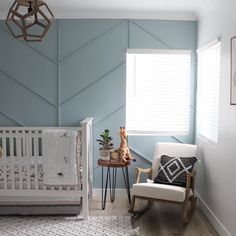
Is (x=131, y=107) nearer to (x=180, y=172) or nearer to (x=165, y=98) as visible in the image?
(x=165, y=98)

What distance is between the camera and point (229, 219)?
9.43 feet

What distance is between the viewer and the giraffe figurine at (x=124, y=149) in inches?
150

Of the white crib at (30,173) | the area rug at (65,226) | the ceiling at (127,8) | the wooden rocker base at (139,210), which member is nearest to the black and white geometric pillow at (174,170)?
the wooden rocker base at (139,210)

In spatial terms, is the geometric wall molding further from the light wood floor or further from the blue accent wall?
the light wood floor

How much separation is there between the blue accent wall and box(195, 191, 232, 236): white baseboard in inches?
50.2

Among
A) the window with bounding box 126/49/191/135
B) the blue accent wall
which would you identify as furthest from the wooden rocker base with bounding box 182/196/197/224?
the blue accent wall

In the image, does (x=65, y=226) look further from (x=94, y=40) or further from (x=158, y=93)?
(x=94, y=40)

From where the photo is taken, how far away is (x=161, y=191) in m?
3.23

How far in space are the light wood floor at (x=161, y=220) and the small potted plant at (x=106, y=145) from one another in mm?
601

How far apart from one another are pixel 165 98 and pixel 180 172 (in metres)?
1.08

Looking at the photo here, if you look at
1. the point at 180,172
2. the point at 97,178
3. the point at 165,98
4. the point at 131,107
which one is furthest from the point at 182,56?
the point at 97,178

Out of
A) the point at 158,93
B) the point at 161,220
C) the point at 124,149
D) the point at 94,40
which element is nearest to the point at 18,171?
the point at 124,149

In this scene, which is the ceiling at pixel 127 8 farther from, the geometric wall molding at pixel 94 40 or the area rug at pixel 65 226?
the area rug at pixel 65 226

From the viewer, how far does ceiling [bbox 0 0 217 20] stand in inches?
142
